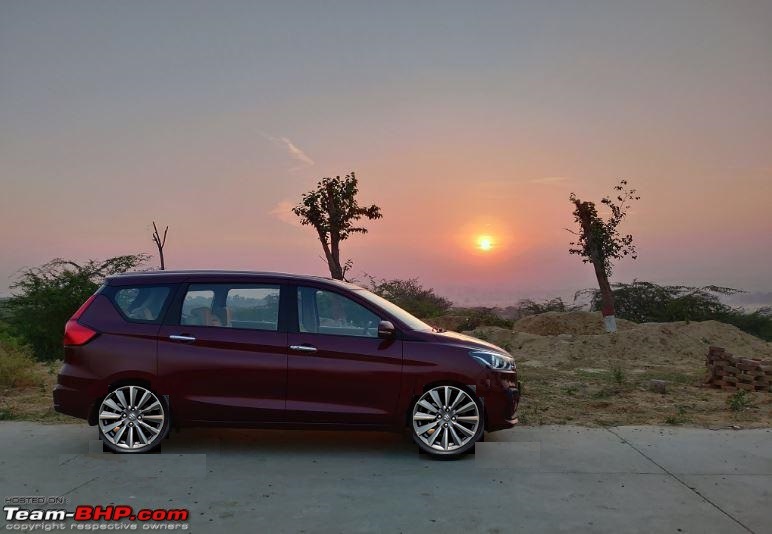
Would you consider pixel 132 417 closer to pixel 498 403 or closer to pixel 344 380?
pixel 344 380

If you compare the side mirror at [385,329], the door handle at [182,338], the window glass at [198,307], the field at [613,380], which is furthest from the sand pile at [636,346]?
the door handle at [182,338]

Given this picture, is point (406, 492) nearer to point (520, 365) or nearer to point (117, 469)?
point (117, 469)

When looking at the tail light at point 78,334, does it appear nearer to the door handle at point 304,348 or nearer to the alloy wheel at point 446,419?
the door handle at point 304,348

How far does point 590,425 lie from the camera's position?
27.7 feet

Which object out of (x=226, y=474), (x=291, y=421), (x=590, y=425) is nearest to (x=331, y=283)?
(x=291, y=421)

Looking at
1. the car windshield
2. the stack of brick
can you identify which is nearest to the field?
the stack of brick

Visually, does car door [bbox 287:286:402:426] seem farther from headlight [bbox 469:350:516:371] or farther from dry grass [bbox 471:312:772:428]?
dry grass [bbox 471:312:772:428]

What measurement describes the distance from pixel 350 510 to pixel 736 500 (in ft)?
9.93

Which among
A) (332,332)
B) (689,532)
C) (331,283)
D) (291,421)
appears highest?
(331,283)

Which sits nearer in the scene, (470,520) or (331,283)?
(470,520)

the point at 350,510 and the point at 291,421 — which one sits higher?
the point at 291,421

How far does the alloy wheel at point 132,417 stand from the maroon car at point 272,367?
0.01 metres

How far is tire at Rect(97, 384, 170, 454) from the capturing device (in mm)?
6910

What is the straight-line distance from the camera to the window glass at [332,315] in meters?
7.02
